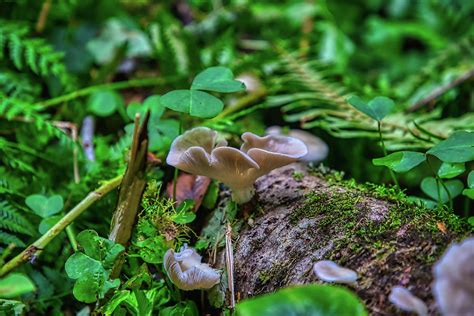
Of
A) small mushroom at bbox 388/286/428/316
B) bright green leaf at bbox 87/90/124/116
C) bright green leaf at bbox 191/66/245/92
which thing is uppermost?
bright green leaf at bbox 191/66/245/92

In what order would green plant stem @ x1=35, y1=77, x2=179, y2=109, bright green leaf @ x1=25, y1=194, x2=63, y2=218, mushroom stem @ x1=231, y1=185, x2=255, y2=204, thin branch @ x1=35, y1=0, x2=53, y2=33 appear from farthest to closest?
thin branch @ x1=35, y1=0, x2=53, y2=33 < green plant stem @ x1=35, y1=77, x2=179, y2=109 < bright green leaf @ x1=25, y1=194, x2=63, y2=218 < mushroom stem @ x1=231, y1=185, x2=255, y2=204

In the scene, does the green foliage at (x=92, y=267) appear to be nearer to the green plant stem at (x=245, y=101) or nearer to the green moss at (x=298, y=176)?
the green moss at (x=298, y=176)

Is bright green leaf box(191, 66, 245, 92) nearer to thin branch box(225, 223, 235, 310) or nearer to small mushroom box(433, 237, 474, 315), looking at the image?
thin branch box(225, 223, 235, 310)

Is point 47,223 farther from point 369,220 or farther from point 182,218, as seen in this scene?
point 369,220

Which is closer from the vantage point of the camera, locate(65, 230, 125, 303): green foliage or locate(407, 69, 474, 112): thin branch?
locate(65, 230, 125, 303): green foliage

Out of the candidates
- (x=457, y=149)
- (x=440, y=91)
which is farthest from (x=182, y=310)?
(x=440, y=91)

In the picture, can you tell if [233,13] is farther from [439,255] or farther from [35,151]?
[439,255]

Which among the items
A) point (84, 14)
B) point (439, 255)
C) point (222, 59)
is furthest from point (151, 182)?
point (84, 14)

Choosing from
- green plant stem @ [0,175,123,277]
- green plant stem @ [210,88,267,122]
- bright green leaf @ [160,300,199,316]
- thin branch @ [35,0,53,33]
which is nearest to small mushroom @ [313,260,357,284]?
bright green leaf @ [160,300,199,316]
